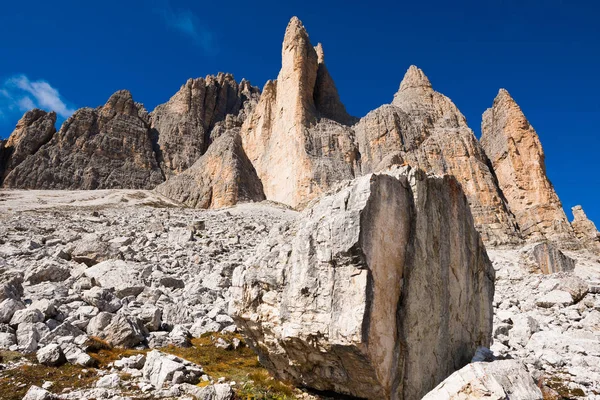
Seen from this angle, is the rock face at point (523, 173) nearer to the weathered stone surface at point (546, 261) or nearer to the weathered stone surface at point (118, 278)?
the weathered stone surface at point (546, 261)

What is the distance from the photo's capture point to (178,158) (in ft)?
301

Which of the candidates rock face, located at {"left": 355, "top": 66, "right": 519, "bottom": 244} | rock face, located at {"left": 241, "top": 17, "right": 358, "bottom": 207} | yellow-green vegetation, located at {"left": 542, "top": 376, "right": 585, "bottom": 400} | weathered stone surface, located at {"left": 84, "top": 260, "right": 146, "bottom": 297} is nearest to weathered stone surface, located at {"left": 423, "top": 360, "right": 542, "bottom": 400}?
yellow-green vegetation, located at {"left": 542, "top": 376, "right": 585, "bottom": 400}

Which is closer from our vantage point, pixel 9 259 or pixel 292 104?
pixel 9 259

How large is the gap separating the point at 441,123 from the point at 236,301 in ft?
248

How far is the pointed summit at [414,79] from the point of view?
85438 mm

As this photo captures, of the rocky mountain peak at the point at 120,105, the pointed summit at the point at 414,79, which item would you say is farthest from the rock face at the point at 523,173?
the rocky mountain peak at the point at 120,105

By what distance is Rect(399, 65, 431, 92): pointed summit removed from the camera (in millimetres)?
85438

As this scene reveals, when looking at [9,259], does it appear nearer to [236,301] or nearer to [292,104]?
[236,301]

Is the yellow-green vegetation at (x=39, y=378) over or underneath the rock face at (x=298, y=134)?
underneath

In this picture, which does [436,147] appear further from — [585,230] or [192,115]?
[192,115]

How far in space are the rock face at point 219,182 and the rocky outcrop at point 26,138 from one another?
31.0 metres

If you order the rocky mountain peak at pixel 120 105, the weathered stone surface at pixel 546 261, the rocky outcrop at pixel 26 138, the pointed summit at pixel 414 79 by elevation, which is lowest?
the weathered stone surface at pixel 546 261

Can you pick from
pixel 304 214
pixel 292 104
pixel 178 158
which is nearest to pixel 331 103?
pixel 292 104

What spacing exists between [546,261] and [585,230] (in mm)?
33772
